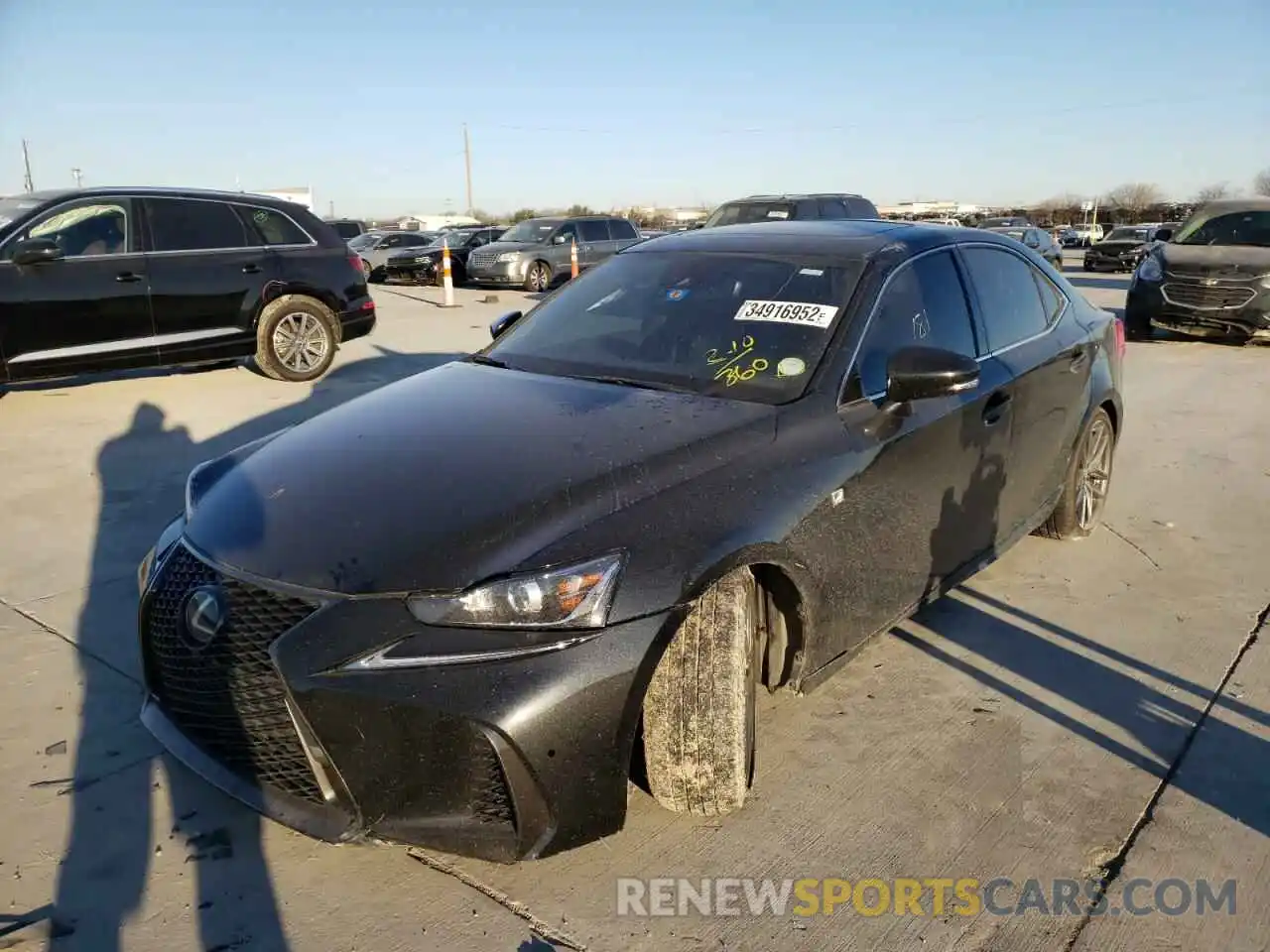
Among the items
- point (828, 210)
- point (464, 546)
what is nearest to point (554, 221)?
point (828, 210)

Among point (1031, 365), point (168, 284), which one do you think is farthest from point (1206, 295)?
point (168, 284)

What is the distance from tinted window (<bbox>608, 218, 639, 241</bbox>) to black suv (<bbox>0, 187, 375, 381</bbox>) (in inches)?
492

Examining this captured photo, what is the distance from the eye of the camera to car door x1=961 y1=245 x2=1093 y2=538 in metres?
3.96

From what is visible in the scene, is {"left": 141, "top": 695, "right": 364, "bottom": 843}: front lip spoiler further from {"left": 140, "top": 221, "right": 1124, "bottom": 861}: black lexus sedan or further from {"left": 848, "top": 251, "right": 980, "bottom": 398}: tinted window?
{"left": 848, "top": 251, "right": 980, "bottom": 398}: tinted window

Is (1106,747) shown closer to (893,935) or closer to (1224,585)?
(893,935)

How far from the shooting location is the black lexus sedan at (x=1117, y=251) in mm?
30125

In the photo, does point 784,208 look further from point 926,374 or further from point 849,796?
point 849,796

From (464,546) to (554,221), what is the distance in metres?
A: 18.9

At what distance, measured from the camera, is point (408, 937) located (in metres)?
2.25

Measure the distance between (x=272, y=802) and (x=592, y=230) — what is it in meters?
19.2

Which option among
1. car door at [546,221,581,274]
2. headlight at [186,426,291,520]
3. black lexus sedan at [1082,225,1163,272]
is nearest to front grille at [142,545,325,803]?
headlight at [186,426,291,520]

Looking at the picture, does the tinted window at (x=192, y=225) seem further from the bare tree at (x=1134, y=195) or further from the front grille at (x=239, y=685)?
the bare tree at (x=1134, y=195)

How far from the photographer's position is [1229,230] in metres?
12.5

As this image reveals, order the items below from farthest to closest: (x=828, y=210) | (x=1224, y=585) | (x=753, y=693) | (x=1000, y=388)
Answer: (x=828, y=210) < (x=1224, y=585) < (x=1000, y=388) < (x=753, y=693)
